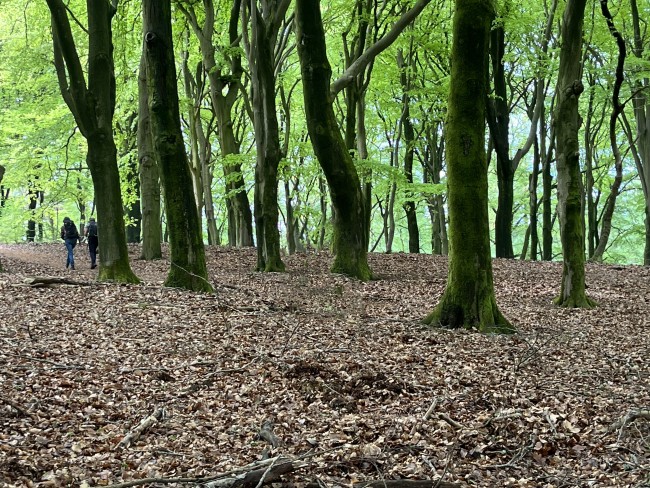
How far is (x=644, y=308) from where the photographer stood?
1134 cm

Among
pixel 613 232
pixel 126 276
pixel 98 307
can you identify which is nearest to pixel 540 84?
pixel 126 276

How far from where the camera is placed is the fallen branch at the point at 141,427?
189 inches

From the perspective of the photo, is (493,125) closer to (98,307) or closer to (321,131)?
(321,131)

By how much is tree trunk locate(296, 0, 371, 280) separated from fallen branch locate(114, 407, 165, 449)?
27.3ft

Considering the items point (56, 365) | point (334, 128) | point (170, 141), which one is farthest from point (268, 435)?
point (334, 128)

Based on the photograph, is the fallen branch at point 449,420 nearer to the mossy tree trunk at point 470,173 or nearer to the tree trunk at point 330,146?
the mossy tree trunk at point 470,173

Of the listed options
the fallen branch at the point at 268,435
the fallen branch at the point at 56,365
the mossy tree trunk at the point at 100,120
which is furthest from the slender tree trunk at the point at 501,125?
the fallen branch at the point at 268,435

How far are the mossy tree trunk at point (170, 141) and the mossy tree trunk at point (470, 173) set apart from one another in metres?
4.52

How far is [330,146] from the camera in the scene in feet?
42.2

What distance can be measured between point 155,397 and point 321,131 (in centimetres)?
811

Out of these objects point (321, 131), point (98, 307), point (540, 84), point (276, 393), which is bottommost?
point (276, 393)

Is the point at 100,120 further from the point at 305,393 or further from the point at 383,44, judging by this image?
the point at 305,393

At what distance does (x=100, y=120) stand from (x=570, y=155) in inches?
330

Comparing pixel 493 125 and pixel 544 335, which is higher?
pixel 493 125
